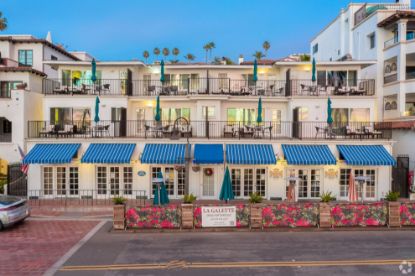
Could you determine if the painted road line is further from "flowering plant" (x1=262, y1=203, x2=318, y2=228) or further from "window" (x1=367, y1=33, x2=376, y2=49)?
"window" (x1=367, y1=33, x2=376, y2=49)

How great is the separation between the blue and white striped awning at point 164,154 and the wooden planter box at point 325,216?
962cm

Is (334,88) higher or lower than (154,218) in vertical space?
higher

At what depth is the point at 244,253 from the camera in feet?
47.4

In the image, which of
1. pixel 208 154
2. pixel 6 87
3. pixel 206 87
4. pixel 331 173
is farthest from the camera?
pixel 206 87

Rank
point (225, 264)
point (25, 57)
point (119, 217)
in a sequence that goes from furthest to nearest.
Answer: point (25, 57) → point (119, 217) → point (225, 264)

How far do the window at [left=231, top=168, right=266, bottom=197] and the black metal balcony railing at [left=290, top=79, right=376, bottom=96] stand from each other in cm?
806

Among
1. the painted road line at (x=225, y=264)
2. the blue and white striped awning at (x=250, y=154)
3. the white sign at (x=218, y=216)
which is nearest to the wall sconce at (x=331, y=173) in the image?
the blue and white striped awning at (x=250, y=154)

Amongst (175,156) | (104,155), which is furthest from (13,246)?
(175,156)

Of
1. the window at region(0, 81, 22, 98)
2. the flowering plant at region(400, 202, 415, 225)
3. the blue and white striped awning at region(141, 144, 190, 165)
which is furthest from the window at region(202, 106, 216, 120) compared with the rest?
the window at region(0, 81, 22, 98)

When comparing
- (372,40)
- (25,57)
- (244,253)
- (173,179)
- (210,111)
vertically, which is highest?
(372,40)

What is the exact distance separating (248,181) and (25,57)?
2615 centimetres

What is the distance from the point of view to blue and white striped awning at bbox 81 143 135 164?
23.9 meters

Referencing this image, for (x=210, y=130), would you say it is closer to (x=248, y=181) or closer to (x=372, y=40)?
(x=248, y=181)

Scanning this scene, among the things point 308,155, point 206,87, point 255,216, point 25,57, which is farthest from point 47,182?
point 308,155
